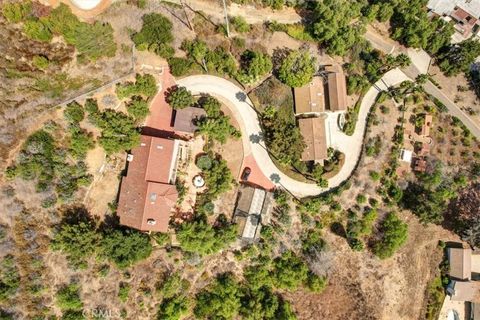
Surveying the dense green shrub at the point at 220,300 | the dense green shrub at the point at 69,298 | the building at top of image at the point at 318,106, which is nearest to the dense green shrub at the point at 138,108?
the building at top of image at the point at 318,106

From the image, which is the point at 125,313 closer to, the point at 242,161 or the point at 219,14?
the point at 242,161

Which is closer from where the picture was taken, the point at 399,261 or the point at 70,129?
the point at 70,129

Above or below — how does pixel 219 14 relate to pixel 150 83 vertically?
above

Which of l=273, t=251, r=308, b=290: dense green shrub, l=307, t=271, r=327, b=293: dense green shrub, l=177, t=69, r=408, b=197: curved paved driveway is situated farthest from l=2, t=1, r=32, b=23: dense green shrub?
l=307, t=271, r=327, b=293: dense green shrub

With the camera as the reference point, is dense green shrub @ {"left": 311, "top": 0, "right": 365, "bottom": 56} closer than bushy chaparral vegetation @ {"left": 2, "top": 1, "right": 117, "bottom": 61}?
No

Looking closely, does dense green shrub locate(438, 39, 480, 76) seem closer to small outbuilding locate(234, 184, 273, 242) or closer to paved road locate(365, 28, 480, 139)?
paved road locate(365, 28, 480, 139)

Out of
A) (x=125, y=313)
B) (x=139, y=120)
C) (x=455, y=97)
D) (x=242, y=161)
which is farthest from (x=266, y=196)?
(x=455, y=97)
